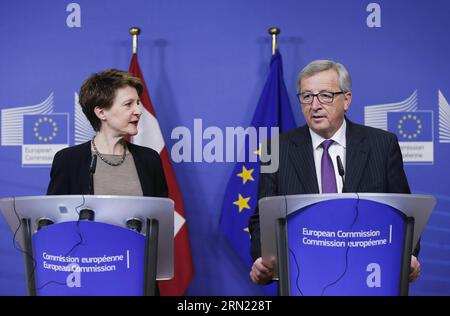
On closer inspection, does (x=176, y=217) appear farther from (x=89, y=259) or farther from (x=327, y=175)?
(x=89, y=259)

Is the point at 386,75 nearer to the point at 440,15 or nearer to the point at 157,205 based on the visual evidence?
the point at 440,15

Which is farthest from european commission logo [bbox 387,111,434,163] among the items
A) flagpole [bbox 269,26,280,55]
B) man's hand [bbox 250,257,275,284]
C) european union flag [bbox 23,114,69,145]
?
european union flag [bbox 23,114,69,145]

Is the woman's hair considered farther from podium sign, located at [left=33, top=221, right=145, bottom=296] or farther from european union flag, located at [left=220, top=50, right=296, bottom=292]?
european union flag, located at [left=220, top=50, right=296, bottom=292]

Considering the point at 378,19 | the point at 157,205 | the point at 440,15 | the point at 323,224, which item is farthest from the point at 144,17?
the point at 323,224

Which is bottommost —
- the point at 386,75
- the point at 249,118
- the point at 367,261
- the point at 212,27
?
the point at 367,261

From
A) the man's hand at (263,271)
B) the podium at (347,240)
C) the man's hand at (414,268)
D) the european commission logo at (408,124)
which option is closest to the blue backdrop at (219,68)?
the european commission logo at (408,124)

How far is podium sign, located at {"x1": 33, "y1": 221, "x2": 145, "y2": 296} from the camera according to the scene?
5.66 ft

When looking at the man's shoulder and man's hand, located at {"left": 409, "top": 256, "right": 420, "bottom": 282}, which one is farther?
the man's shoulder

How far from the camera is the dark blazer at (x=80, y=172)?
256 cm

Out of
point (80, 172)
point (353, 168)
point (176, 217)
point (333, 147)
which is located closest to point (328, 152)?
point (333, 147)

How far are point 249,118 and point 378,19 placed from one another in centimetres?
119

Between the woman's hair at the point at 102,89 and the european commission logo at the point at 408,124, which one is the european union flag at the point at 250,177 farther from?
the woman's hair at the point at 102,89

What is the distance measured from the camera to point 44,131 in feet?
12.8

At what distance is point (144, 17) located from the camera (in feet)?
12.9
